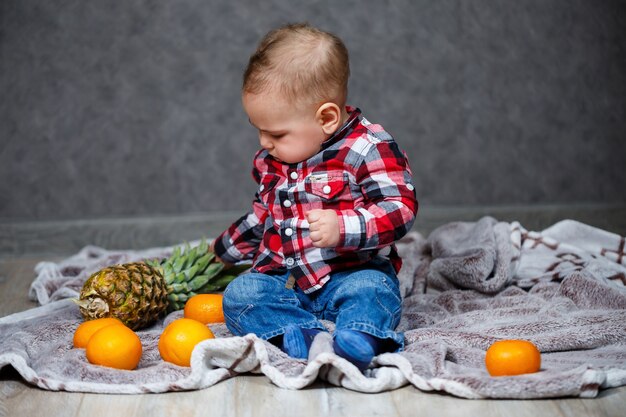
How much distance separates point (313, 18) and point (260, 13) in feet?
0.70

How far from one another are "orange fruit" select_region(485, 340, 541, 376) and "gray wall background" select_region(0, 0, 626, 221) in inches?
73.6

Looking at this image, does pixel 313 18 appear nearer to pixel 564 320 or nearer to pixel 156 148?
pixel 156 148

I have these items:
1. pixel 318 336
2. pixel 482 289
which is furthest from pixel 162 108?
pixel 318 336

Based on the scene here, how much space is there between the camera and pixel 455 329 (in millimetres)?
1967

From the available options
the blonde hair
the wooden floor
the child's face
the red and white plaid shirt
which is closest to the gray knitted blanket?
the wooden floor

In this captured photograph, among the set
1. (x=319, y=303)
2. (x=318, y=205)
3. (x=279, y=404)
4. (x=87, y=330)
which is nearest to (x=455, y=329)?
(x=319, y=303)

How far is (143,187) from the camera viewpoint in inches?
133

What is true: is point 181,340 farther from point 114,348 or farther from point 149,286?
point 149,286

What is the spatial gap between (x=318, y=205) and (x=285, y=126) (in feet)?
0.67

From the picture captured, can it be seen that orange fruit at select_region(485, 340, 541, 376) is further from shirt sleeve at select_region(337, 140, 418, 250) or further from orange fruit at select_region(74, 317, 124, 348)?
orange fruit at select_region(74, 317, 124, 348)

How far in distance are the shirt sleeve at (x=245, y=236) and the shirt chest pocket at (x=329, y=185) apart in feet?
0.69

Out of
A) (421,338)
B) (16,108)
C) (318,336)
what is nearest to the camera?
(318,336)

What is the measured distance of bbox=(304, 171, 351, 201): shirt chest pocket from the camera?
1.88 metres

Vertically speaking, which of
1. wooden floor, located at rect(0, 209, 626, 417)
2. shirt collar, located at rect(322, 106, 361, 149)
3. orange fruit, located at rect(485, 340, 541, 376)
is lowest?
wooden floor, located at rect(0, 209, 626, 417)
